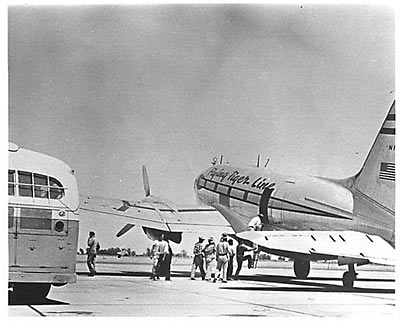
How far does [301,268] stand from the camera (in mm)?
6699

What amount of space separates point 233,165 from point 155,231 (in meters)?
0.94

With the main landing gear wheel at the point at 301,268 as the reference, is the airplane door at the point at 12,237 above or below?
above

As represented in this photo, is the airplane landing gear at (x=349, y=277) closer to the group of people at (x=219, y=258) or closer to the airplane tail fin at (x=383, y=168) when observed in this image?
the airplane tail fin at (x=383, y=168)

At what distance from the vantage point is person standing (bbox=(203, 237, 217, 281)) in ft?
22.1

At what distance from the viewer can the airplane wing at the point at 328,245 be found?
6469 millimetres

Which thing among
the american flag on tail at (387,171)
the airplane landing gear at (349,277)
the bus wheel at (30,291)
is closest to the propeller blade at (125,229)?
the bus wheel at (30,291)

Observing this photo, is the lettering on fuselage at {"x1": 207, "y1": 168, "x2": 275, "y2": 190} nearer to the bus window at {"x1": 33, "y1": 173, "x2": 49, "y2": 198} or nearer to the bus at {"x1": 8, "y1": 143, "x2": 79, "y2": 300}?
the bus at {"x1": 8, "y1": 143, "x2": 79, "y2": 300}

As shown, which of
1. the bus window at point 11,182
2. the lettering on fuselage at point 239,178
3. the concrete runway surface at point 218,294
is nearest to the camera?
the bus window at point 11,182

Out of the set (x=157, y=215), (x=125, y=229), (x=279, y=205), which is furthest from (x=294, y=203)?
(x=125, y=229)

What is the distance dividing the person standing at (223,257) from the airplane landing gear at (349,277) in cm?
105

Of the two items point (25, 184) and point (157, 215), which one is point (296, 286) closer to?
point (157, 215)
